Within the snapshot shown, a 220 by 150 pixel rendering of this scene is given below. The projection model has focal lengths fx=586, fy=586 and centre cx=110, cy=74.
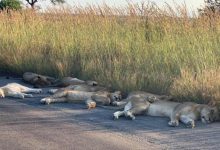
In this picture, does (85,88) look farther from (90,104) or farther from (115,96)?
(90,104)

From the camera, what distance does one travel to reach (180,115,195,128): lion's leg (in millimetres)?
8477

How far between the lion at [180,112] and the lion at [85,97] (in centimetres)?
107

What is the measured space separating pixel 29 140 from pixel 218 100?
308cm

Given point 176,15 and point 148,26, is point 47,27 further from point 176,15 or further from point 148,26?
point 176,15

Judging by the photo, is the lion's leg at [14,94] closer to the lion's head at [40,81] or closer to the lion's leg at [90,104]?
the lion's head at [40,81]

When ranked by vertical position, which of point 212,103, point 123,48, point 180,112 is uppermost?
point 123,48

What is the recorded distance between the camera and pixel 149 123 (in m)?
8.75

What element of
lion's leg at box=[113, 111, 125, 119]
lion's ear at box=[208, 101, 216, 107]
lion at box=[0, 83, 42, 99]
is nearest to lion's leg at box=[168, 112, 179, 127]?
lion's ear at box=[208, 101, 216, 107]

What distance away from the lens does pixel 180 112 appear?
28.8ft

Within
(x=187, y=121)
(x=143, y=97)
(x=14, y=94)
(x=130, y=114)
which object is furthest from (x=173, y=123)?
(x=14, y=94)

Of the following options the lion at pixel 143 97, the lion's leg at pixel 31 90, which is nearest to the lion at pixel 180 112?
the lion at pixel 143 97

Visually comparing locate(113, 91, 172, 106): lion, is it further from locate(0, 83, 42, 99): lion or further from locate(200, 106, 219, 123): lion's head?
locate(0, 83, 42, 99): lion

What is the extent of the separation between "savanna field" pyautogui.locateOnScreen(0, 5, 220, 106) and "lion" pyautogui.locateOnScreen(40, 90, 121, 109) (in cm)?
54

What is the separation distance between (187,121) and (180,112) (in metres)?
0.22
